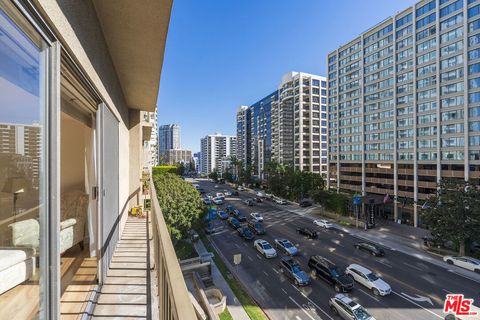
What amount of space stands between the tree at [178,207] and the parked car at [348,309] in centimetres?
853

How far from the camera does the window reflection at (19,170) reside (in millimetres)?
1264

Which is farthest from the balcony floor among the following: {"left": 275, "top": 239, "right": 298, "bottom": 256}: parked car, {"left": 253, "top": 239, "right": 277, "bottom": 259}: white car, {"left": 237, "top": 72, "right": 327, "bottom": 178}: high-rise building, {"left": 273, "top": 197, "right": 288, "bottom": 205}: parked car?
{"left": 237, "top": 72, "right": 327, "bottom": 178}: high-rise building

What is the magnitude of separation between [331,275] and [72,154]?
12683mm

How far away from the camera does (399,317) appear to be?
10.0 meters

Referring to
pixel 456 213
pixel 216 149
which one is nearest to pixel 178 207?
pixel 456 213

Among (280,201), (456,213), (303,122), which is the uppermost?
(303,122)

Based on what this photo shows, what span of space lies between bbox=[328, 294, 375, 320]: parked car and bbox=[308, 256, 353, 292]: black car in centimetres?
157

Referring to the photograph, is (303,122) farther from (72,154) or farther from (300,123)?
(72,154)

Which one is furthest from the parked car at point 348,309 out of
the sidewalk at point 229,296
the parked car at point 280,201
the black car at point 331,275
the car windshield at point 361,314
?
the parked car at point 280,201

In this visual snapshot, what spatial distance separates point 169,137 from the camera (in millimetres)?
123000

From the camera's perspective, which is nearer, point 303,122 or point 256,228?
point 256,228

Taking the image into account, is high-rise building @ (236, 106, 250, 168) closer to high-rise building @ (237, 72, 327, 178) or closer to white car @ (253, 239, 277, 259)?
high-rise building @ (237, 72, 327, 178)

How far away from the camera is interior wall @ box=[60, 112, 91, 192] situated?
4441 mm

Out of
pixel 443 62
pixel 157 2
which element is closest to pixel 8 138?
pixel 157 2
